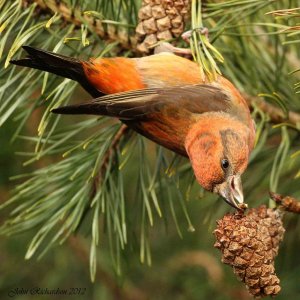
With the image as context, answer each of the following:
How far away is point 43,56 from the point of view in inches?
90.7

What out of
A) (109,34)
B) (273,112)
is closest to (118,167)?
(109,34)

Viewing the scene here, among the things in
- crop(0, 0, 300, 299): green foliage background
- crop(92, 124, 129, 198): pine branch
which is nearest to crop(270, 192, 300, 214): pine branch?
crop(0, 0, 300, 299): green foliage background

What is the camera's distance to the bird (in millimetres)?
2496

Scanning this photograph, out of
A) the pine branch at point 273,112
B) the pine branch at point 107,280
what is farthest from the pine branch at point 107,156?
the pine branch at point 107,280

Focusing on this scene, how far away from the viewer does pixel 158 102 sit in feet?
8.82

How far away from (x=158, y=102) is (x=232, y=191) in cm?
45

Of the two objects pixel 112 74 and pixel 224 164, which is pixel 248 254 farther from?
pixel 112 74

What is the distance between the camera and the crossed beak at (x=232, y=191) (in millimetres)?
2459

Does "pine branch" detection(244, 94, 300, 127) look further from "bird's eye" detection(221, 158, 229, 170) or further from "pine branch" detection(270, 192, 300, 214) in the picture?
"pine branch" detection(270, 192, 300, 214)

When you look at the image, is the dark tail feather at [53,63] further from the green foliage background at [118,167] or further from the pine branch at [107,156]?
the pine branch at [107,156]

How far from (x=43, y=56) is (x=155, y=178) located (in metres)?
0.75

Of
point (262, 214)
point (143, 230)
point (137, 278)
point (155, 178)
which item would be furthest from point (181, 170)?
point (137, 278)

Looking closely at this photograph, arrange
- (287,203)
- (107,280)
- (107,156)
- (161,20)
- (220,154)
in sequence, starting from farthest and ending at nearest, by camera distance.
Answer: (107,280)
(107,156)
(220,154)
(161,20)
(287,203)

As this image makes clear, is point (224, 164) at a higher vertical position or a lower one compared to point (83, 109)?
lower
